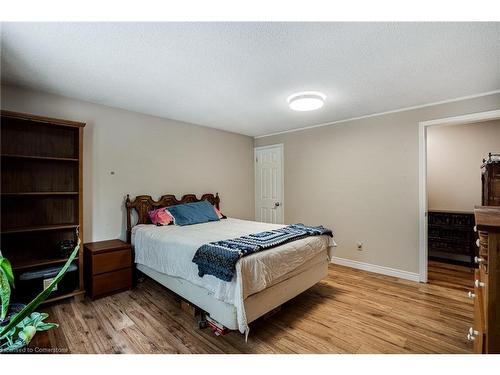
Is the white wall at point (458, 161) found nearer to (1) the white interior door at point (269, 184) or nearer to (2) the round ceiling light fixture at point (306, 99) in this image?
(2) the round ceiling light fixture at point (306, 99)

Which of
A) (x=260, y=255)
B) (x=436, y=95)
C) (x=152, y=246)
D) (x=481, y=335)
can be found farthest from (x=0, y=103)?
(x=436, y=95)

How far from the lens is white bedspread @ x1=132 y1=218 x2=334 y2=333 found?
1.87m

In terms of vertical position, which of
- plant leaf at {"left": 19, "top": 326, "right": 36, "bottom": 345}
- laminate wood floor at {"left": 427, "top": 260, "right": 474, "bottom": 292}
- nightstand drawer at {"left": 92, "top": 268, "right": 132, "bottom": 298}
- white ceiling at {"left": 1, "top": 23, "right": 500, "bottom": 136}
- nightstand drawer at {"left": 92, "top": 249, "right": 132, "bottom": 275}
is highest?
white ceiling at {"left": 1, "top": 23, "right": 500, "bottom": 136}

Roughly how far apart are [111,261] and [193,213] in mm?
1208

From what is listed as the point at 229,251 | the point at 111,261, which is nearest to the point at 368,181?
the point at 229,251

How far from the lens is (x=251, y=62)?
80.0 inches

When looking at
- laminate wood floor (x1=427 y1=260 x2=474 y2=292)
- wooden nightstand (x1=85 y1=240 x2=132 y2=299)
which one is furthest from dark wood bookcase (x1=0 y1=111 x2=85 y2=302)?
laminate wood floor (x1=427 y1=260 x2=474 y2=292)

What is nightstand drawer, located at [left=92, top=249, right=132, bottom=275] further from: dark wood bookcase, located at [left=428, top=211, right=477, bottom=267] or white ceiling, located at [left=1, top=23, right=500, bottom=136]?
dark wood bookcase, located at [left=428, top=211, right=477, bottom=267]

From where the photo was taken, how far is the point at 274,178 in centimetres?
482

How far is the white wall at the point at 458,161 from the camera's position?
12.6 ft

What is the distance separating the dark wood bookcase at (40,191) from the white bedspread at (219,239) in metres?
0.75

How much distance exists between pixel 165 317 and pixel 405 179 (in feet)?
11.1

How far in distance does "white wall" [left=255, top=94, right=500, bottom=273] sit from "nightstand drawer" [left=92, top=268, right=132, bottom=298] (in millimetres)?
2850
